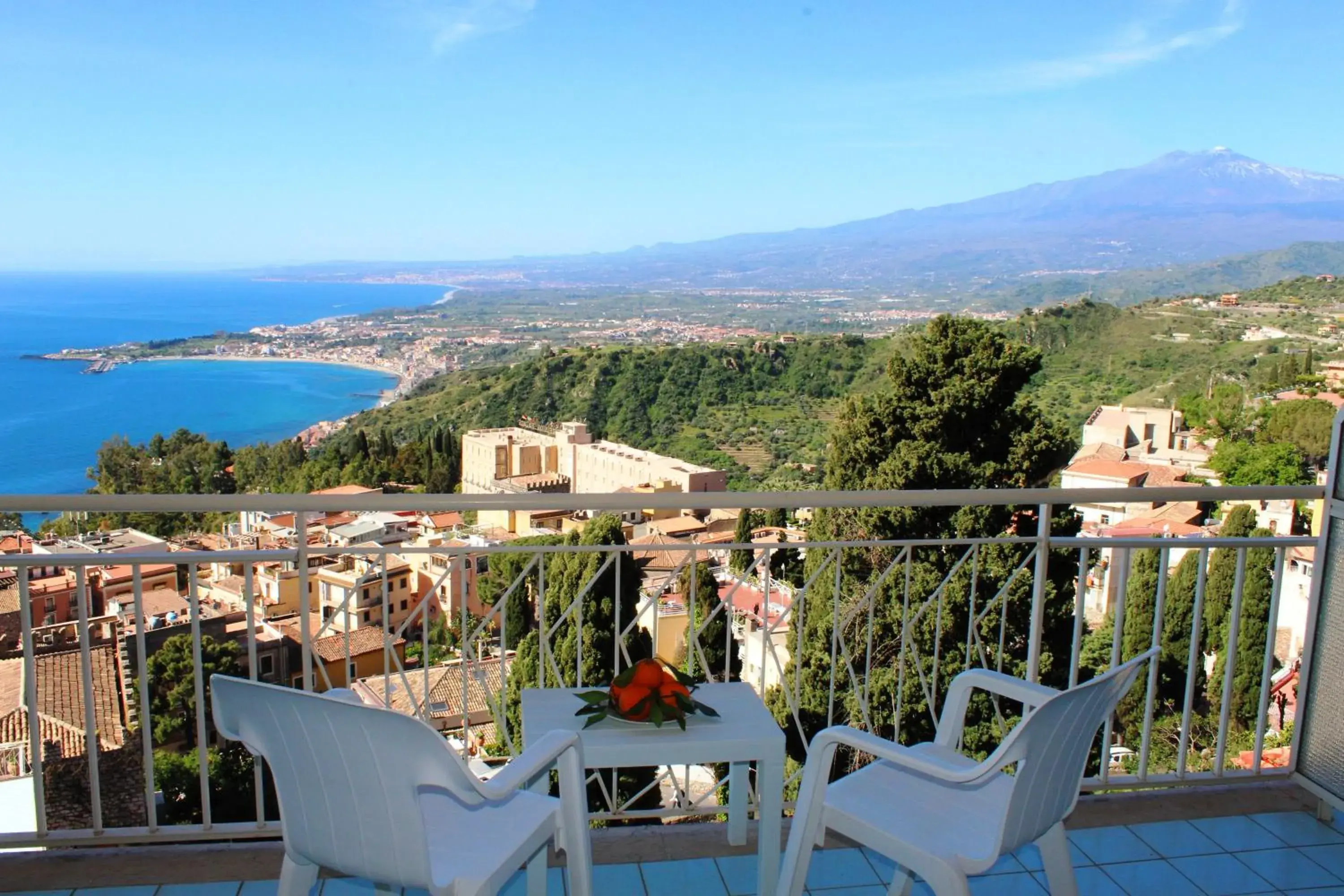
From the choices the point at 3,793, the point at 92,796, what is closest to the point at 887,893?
the point at 92,796

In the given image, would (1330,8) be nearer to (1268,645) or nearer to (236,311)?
(1268,645)

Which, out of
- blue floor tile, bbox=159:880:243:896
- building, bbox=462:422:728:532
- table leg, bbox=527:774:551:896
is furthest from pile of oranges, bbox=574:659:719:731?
building, bbox=462:422:728:532

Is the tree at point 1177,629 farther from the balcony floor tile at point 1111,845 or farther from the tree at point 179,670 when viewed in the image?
the tree at point 179,670

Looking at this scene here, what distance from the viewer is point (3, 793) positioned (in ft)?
8.09

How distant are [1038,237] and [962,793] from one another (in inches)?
2522

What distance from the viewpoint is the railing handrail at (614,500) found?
1.99 metres

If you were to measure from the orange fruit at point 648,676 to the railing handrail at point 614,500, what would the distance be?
33 centimetres

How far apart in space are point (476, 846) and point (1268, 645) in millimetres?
1983

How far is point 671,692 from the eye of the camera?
1.84 meters

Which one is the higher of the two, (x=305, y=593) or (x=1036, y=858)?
(x=305, y=593)

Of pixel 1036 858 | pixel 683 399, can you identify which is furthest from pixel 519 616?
pixel 683 399

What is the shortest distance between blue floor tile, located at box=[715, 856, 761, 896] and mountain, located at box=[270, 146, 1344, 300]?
43.2 m

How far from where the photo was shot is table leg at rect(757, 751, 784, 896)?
1.88m

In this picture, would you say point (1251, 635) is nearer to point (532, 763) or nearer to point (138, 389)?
point (532, 763)
